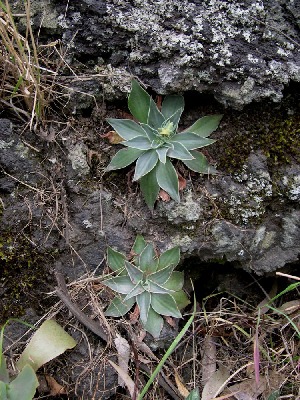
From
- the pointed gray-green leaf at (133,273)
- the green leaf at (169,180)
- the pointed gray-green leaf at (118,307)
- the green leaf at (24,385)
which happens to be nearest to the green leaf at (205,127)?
the green leaf at (169,180)

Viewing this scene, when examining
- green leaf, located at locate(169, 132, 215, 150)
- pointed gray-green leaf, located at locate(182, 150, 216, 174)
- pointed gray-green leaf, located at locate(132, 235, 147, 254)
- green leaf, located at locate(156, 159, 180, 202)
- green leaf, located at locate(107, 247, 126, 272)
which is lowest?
green leaf, located at locate(107, 247, 126, 272)

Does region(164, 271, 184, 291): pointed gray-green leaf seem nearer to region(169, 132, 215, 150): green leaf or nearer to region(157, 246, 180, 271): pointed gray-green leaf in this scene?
region(157, 246, 180, 271): pointed gray-green leaf

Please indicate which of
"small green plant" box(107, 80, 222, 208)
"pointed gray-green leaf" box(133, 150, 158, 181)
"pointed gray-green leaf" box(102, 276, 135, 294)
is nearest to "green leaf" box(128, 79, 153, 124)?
"small green plant" box(107, 80, 222, 208)

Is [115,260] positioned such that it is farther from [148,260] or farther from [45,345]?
[45,345]

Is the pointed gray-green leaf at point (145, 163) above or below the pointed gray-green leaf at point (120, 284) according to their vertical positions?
above

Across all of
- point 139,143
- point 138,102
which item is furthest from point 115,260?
point 138,102

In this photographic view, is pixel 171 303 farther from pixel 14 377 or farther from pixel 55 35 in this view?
pixel 55 35

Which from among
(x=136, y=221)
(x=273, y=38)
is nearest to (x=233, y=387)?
(x=136, y=221)

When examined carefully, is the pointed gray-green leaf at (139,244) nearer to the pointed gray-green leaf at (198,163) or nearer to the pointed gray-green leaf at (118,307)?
the pointed gray-green leaf at (118,307)
